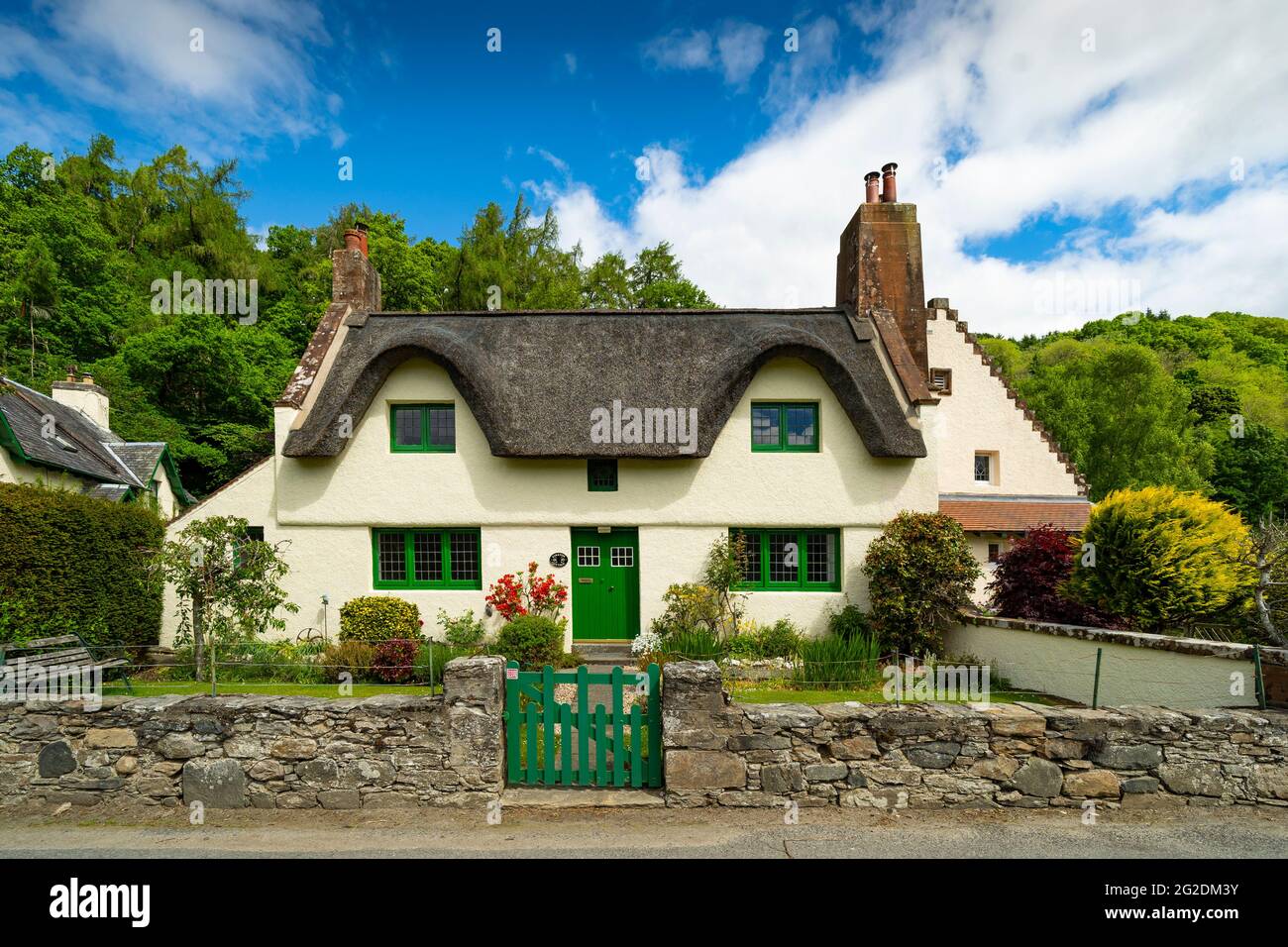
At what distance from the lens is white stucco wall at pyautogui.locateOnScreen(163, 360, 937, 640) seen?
11648 mm

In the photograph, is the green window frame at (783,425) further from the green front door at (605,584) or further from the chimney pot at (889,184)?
the chimney pot at (889,184)

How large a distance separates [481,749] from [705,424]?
7.74 m

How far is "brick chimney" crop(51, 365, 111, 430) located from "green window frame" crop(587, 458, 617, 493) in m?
19.0

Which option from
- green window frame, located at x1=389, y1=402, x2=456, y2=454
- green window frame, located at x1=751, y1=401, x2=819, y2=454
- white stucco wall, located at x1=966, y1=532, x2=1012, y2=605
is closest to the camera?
green window frame, located at x1=389, y1=402, x2=456, y2=454

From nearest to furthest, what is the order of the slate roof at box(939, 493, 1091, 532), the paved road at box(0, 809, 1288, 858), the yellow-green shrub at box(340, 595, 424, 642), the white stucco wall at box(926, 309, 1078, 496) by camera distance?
the paved road at box(0, 809, 1288, 858) < the yellow-green shrub at box(340, 595, 424, 642) < the slate roof at box(939, 493, 1091, 532) < the white stucco wall at box(926, 309, 1078, 496)

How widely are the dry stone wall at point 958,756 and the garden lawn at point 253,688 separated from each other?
5.33 meters

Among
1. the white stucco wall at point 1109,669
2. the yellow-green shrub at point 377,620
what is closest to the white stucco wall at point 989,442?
the white stucco wall at point 1109,669

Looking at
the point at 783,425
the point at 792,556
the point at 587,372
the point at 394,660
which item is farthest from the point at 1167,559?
the point at 394,660

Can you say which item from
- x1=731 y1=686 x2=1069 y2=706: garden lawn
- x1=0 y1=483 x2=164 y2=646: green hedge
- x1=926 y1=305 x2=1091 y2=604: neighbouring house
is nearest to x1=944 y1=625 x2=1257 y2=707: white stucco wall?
x1=731 y1=686 x2=1069 y2=706: garden lawn

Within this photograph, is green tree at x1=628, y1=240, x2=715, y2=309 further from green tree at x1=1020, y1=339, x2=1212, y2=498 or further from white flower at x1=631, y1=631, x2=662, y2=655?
white flower at x1=631, y1=631, x2=662, y2=655

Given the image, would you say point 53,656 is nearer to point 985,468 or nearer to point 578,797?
point 578,797

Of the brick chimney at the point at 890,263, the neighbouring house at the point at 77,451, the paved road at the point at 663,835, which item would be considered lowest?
the paved road at the point at 663,835

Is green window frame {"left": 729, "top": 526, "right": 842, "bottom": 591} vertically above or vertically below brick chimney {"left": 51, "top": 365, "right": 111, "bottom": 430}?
below

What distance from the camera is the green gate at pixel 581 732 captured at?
5.41m
